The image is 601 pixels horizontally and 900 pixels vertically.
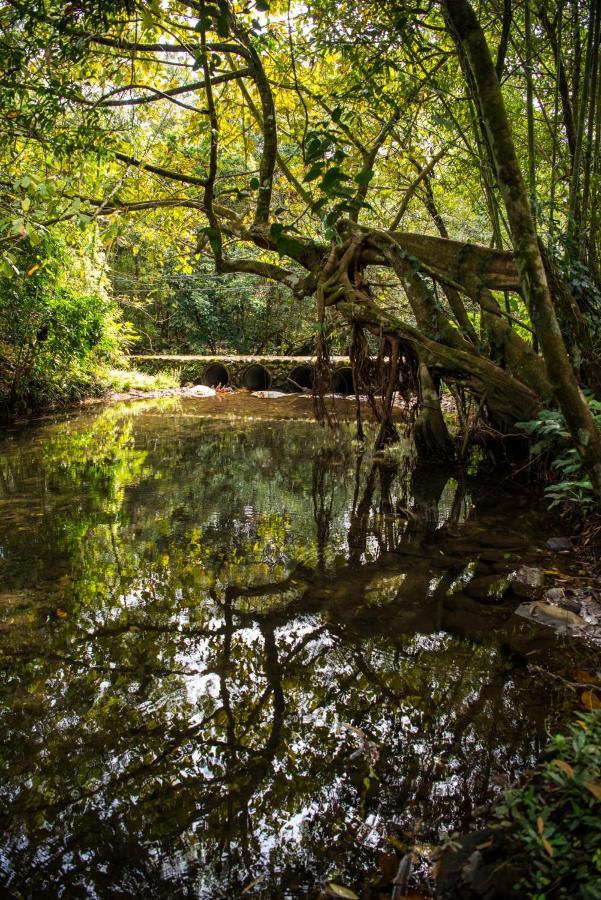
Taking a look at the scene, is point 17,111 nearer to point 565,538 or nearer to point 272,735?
point 272,735

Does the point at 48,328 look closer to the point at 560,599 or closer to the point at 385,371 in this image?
the point at 385,371

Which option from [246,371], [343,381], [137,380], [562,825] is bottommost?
[562,825]

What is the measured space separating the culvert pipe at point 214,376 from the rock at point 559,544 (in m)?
14.1

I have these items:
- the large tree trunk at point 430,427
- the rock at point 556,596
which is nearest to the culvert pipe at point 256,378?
the large tree trunk at point 430,427

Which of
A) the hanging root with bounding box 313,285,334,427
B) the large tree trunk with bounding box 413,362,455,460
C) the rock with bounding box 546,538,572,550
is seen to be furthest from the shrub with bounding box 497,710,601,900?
the hanging root with bounding box 313,285,334,427

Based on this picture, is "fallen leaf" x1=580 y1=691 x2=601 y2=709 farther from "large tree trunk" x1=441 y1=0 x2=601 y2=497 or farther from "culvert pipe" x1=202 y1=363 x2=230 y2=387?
"culvert pipe" x1=202 y1=363 x2=230 y2=387

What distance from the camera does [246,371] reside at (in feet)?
55.7

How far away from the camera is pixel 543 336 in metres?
2.96

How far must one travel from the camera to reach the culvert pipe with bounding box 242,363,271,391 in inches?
670

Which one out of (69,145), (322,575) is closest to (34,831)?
(322,575)

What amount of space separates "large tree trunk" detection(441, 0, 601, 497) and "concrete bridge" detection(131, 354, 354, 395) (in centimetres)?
1230

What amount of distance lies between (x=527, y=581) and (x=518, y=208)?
7.12ft

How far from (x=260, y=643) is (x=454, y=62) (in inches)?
288

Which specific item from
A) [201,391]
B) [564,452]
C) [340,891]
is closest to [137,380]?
[201,391]
